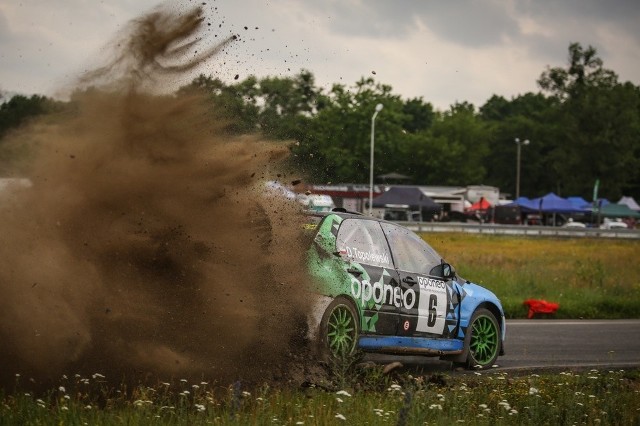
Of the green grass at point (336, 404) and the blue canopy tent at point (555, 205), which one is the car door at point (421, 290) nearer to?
the green grass at point (336, 404)

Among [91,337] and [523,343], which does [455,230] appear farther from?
[91,337]

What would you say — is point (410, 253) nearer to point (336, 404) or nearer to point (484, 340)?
point (484, 340)

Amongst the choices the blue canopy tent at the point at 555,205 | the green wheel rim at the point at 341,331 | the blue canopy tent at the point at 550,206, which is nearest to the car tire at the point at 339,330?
the green wheel rim at the point at 341,331

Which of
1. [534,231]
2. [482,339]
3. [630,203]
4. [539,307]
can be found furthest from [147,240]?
[630,203]

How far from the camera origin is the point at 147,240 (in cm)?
842

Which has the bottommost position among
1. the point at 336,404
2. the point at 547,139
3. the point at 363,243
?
the point at 336,404

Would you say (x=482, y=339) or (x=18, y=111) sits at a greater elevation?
(x=18, y=111)

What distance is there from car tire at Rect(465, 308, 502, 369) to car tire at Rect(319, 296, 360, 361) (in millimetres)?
2322

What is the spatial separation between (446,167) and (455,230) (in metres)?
75.5

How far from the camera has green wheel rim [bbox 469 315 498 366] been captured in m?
12.2

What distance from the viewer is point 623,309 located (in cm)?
2195

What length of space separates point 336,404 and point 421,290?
365 centimetres

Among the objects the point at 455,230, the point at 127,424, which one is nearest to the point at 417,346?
the point at 127,424

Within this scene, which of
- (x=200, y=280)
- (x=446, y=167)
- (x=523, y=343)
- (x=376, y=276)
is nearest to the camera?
(x=200, y=280)
